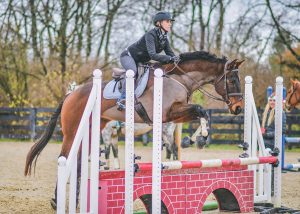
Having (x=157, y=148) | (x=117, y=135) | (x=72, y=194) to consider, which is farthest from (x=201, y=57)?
(x=117, y=135)

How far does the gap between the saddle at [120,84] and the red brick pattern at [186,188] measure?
115cm

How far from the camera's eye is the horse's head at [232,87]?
634 centimetres

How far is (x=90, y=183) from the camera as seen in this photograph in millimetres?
5008

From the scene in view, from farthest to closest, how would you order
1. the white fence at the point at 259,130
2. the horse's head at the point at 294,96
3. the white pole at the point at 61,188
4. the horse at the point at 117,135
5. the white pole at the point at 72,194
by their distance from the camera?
the horse at the point at 117,135 < the horse's head at the point at 294,96 < the white fence at the point at 259,130 < the white pole at the point at 72,194 < the white pole at the point at 61,188

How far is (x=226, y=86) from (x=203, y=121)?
706 millimetres

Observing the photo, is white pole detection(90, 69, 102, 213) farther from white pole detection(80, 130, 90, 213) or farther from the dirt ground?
the dirt ground

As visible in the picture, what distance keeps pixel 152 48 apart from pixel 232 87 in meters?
1.03

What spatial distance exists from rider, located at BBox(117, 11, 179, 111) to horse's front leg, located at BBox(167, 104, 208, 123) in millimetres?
547

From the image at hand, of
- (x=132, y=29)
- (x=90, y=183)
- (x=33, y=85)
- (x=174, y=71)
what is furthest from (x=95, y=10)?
(x=90, y=183)

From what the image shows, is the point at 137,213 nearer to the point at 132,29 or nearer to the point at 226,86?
the point at 226,86

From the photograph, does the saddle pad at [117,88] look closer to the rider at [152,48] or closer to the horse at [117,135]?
the rider at [152,48]

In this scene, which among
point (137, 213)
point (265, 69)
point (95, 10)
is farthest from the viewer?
point (95, 10)

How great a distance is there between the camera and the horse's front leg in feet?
19.5

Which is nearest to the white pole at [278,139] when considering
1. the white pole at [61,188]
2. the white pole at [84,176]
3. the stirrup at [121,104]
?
the stirrup at [121,104]
